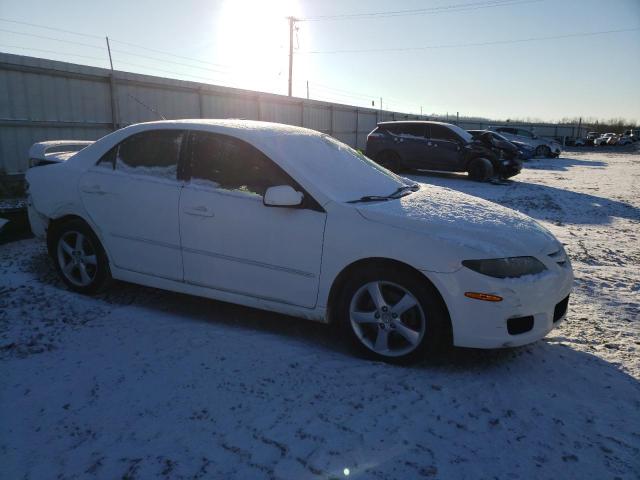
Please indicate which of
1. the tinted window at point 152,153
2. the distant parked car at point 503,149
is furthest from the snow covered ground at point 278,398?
the distant parked car at point 503,149

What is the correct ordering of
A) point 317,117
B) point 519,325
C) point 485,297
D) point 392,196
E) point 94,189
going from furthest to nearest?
1. point 317,117
2. point 94,189
3. point 392,196
4. point 519,325
5. point 485,297

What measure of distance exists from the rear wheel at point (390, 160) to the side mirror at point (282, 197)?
11984 mm

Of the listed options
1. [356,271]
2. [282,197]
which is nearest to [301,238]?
[282,197]

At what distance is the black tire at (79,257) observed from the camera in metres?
4.00

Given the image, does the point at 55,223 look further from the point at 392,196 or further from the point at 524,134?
the point at 524,134

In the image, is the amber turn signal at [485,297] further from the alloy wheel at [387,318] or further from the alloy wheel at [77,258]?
the alloy wheel at [77,258]

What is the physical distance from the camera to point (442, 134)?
46.2 ft

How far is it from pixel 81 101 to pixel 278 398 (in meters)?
10.0

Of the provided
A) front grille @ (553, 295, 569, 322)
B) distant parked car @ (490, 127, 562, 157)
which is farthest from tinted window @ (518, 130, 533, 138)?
front grille @ (553, 295, 569, 322)

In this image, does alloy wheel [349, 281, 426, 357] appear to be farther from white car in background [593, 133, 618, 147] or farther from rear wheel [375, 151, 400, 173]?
white car in background [593, 133, 618, 147]

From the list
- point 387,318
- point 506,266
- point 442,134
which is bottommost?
point 387,318

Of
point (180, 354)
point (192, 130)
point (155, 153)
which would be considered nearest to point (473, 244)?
point (180, 354)

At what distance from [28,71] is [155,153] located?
7.43 m

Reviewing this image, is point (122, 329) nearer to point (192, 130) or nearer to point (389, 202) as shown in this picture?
point (192, 130)
